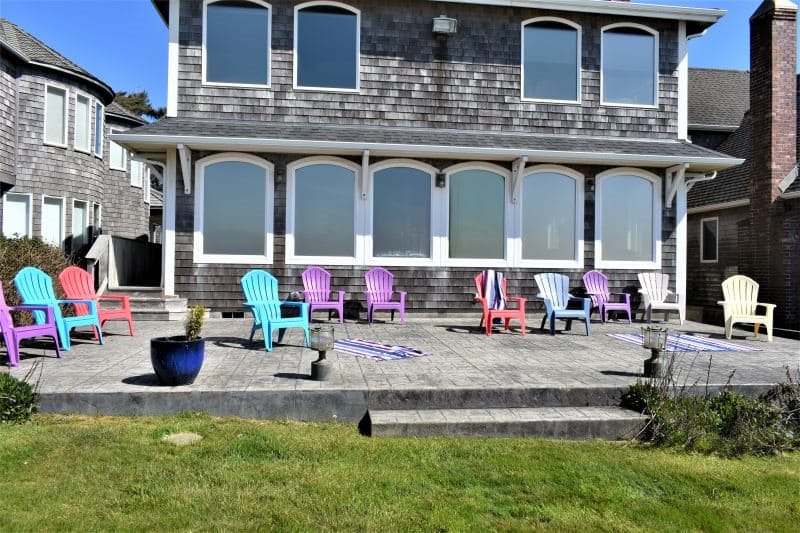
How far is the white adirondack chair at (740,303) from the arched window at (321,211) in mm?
5644

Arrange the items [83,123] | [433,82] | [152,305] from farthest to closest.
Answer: [83,123], [433,82], [152,305]

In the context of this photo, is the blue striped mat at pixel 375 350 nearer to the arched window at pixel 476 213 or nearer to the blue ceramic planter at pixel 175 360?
the blue ceramic planter at pixel 175 360

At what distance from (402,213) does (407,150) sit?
1.14m

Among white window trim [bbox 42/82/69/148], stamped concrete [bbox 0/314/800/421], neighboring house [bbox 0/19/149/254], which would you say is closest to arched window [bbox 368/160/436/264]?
stamped concrete [bbox 0/314/800/421]

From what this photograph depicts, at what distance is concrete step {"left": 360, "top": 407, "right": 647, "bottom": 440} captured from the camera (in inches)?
147

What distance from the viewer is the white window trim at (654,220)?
9391 mm

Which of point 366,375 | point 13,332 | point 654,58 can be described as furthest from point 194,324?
point 654,58

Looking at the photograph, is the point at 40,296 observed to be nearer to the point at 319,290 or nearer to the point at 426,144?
the point at 319,290

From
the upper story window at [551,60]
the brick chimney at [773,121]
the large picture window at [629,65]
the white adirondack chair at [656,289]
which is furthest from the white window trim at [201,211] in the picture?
the brick chimney at [773,121]

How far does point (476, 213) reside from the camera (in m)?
9.23

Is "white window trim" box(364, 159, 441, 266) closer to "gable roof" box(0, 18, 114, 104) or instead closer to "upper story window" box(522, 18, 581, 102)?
"upper story window" box(522, 18, 581, 102)

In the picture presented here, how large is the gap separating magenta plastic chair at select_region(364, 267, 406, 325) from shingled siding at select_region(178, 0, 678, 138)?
2697 mm

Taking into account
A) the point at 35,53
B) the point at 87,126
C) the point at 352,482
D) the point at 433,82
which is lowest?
the point at 352,482

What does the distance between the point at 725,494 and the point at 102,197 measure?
50.5 feet
